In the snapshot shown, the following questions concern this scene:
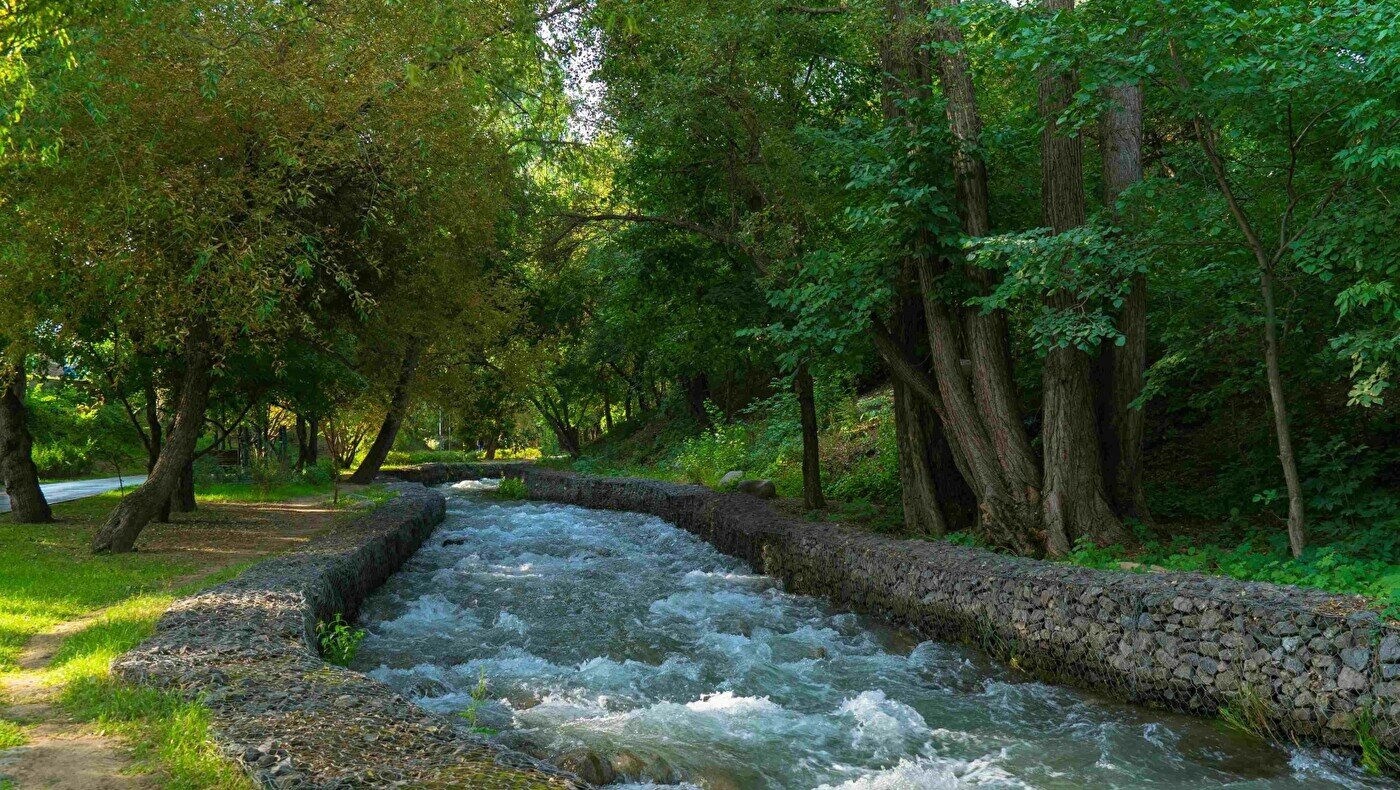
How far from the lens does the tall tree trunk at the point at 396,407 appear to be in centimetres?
1827

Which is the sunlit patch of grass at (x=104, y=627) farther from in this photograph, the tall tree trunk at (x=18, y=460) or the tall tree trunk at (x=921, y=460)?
the tall tree trunk at (x=921, y=460)

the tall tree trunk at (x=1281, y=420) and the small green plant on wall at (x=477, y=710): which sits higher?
the tall tree trunk at (x=1281, y=420)

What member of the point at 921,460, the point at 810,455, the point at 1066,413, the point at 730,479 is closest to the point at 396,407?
the point at 730,479

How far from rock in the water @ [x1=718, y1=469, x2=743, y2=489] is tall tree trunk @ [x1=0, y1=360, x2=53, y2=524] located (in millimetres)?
11438

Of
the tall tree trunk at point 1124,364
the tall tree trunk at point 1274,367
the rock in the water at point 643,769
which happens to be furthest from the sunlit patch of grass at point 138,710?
the tall tree trunk at point 1124,364

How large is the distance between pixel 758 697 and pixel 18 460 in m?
12.7

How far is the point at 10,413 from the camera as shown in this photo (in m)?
13.7

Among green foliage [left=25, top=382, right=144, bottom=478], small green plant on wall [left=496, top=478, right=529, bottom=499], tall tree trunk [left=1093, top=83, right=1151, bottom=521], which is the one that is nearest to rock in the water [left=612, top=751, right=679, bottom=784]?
tall tree trunk [left=1093, top=83, right=1151, bottom=521]

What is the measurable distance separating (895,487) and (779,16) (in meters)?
6.97

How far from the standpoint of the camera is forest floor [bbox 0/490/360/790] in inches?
163

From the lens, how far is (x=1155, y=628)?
6.51 m

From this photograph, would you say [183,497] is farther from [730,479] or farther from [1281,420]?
[1281,420]

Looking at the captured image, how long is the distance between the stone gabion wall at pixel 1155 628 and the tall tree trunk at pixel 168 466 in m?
8.06

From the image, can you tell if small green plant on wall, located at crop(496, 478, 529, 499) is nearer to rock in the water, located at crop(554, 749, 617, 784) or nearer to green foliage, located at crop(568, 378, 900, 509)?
green foliage, located at crop(568, 378, 900, 509)
